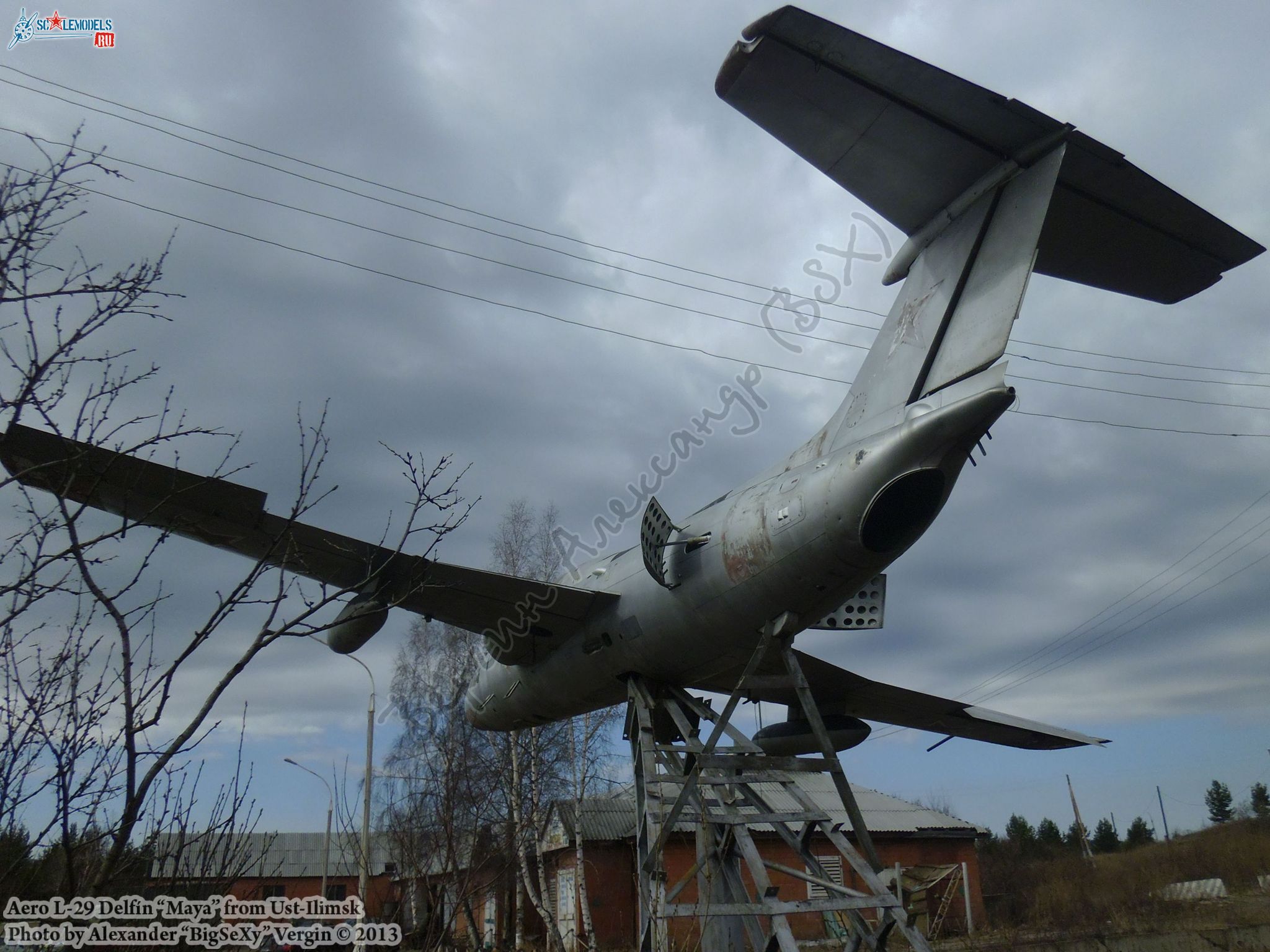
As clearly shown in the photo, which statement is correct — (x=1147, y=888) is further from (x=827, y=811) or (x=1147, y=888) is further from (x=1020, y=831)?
(x=1020, y=831)

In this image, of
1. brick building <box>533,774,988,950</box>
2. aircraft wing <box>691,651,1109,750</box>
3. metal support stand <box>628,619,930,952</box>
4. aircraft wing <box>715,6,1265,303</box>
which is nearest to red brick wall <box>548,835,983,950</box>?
brick building <box>533,774,988,950</box>

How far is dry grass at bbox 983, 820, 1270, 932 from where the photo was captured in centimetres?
1705

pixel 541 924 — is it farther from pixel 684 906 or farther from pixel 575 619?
pixel 684 906

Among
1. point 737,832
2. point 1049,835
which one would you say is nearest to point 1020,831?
point 1049,835

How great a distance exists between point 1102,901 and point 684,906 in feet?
54.4

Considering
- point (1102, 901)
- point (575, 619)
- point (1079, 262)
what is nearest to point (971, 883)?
point (1102, 901)

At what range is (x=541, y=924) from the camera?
2236cm

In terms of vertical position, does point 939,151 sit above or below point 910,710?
above

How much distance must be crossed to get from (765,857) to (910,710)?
12.3 m

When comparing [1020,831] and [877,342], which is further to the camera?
[1020,831]

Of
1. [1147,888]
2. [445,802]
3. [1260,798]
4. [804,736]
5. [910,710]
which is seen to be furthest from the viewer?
[1260,798]

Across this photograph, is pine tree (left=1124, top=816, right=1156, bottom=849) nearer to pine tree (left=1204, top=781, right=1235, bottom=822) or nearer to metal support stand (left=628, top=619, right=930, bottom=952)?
pine tree (left=1204, top=781, right=1235, bottom=822)

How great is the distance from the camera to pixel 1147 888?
18.7m

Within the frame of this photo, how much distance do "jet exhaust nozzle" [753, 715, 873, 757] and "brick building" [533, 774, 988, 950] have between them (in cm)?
907
